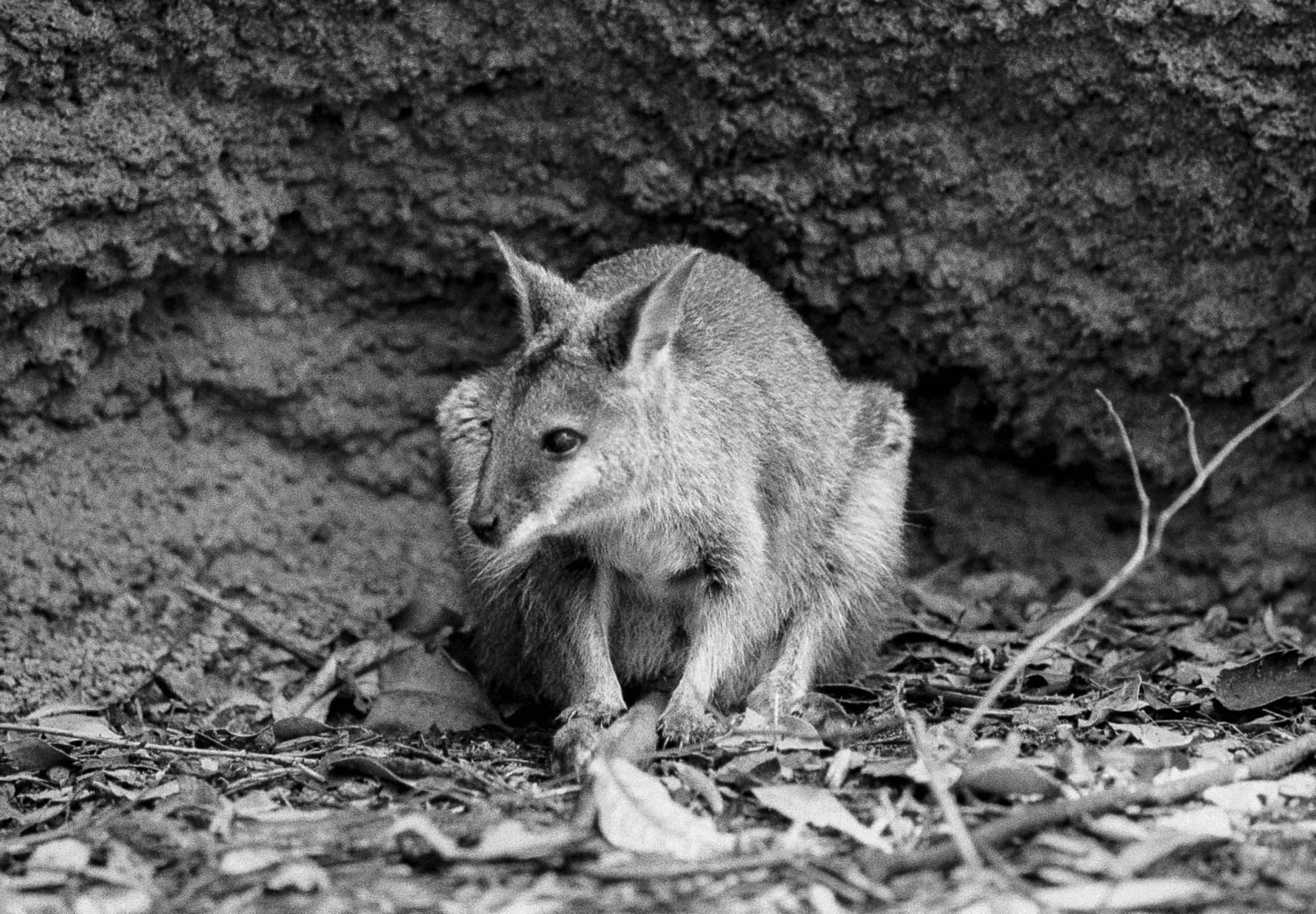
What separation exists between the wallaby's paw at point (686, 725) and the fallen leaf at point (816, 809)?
66 centimetres

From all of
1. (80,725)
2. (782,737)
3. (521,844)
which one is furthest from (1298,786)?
(80,725)

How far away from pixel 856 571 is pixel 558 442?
1.56 m

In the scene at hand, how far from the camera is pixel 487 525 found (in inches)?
193

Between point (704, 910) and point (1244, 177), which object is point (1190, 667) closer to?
point (1244, 177)

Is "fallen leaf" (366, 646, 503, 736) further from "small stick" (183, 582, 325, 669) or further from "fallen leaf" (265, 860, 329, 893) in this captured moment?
"fallen leaf" (265, 860, 329, 893)

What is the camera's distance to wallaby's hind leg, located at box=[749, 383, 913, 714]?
19.6 feet

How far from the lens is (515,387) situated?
5238 mm

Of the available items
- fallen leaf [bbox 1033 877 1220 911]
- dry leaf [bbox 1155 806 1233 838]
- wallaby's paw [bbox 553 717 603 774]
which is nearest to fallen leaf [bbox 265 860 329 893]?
wallaby's paw [bbox 553 717 603 774]

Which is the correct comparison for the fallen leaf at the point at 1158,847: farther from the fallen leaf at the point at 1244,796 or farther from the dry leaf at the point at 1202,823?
the fallen leaf at the point at 1244,796

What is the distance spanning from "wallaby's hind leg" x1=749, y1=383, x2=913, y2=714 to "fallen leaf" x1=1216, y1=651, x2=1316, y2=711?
129 cm

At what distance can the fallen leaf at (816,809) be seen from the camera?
14.2ft

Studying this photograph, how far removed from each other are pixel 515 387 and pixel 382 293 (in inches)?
74.6

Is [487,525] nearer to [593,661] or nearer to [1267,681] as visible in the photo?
[593,661]

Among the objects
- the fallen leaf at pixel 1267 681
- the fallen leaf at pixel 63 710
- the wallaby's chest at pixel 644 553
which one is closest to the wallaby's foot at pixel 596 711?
the wallaby's chest at pixel 644 553
